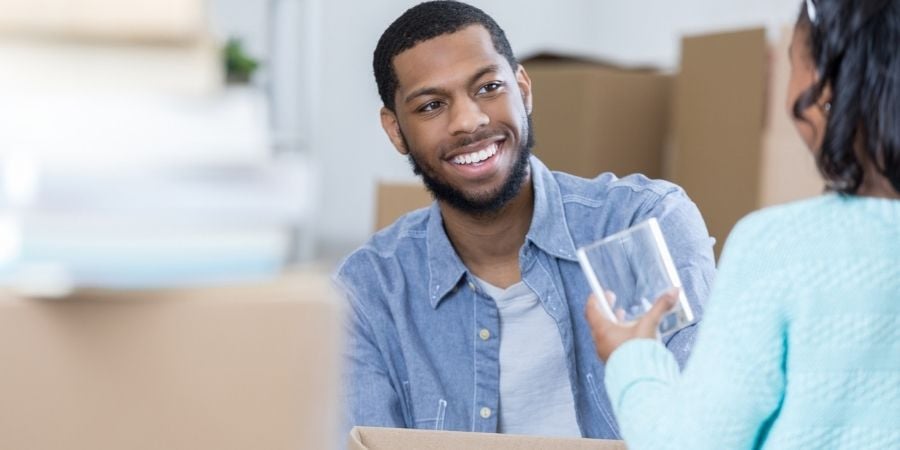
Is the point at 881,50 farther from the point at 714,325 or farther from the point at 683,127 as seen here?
the point at 683,127

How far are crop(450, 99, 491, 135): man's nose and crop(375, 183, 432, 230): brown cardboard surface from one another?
1.23 ft

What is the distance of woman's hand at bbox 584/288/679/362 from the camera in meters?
0.94

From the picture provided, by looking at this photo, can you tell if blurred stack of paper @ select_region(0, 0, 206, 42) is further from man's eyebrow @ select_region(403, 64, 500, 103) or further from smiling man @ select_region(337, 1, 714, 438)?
man's eyebrow @ select_region(403, 64, 500, 103)

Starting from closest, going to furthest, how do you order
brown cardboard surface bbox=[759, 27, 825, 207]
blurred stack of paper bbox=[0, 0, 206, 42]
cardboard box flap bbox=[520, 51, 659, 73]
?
1. blurred stack of paper bbox=[0, 0, 206, 42]
2. brown cardboard surface bbox=[759, 27, 825, 207]
3. cardboard box flap bbox=[520, 51, 659, 73]

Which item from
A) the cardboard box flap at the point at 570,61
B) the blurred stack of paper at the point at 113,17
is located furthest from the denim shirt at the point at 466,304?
the cardboard box flap at the point at 570,61

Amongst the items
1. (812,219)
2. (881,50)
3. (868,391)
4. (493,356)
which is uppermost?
(881,50)

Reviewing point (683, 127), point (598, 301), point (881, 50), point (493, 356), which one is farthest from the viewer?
point (683, 127)

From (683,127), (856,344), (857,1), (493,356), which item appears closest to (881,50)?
(857,1)

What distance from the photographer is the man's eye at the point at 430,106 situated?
161 centimetres

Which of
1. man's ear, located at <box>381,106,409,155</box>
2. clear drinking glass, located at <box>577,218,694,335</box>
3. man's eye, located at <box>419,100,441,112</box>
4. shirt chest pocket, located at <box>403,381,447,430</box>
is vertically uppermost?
man's eye, located at <box>419,100,441,112</box>

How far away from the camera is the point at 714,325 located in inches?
32.5

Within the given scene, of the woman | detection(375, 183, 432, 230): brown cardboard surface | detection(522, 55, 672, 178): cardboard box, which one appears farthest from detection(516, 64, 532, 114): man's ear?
detection(522, 55, 672, 178): cardboard box

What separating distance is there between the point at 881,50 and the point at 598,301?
0.33 meters

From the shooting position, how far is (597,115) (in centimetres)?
272
